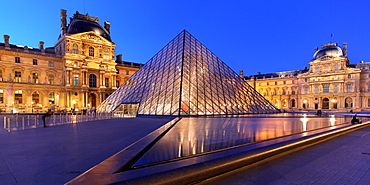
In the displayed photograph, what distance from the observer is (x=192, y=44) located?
23.3 meters

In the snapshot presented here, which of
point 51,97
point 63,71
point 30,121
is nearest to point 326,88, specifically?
point 63,71

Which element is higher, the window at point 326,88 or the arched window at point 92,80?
the arched window at point 92,80

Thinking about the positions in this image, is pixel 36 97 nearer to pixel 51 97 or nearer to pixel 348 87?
pixel 51 97

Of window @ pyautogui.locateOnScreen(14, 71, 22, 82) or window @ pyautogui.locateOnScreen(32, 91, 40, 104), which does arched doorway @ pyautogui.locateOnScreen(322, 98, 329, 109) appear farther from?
window @ pyautogui.locateOnScreen(14, 71, 22, 82)

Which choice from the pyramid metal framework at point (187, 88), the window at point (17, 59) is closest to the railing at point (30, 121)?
the pyramid metal framework at point (187, 88)

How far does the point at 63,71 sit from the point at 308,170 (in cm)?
3952

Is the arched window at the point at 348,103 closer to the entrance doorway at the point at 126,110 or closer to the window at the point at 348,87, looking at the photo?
the window at the point at 348,87

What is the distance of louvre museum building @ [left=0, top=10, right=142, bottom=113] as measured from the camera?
31.1 meters

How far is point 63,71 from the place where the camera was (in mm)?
35594

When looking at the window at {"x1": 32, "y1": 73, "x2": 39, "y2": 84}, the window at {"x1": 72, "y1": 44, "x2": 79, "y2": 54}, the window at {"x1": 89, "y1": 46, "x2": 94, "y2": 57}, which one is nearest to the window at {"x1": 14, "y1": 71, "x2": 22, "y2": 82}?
the window at {"x1": 32, "y1": 73, "x2": 39, "y2": 84}

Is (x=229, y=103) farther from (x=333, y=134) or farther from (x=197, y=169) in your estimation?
(x=197, y=169)

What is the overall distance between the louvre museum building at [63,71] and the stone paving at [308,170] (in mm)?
33867

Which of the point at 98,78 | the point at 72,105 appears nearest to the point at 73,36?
the point at 98,78

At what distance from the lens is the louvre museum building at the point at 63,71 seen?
31141mm
